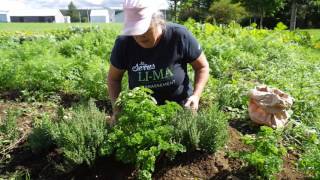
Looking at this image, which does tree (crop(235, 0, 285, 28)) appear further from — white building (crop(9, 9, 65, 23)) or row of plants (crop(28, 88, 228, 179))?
Answer: white building (crop(9, 9, 65, 23))

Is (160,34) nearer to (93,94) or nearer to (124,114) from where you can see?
(124,114)

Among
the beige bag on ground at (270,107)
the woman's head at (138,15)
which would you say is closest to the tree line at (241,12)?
the beige bag on ground at (270,107)

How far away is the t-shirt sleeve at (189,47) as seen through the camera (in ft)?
11.6

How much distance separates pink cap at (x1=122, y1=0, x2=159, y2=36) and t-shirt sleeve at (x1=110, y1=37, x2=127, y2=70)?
23.4 inches

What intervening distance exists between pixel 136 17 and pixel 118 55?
71 cm

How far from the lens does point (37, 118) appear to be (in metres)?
4.48

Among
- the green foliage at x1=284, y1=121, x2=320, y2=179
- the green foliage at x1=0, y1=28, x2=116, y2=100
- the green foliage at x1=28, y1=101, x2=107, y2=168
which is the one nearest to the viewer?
the green foliage at x1=28, y1=101, x2=107, y2=168

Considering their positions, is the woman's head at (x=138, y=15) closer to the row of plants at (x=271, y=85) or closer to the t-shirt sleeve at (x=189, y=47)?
the t-shirt sleeve at (x=189, y=47)

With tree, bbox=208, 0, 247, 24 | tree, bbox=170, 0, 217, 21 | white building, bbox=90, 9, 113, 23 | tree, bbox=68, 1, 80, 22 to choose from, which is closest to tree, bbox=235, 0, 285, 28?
tree, bbox=208, 0, 247, 24

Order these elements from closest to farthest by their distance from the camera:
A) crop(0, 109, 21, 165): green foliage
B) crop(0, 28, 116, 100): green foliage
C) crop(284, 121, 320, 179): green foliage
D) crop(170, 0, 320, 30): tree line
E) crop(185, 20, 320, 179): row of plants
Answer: crop(185, 20, 320, 179): row of plants
crop(284, 121, 320, 179): green foliage
crop(0, 109, 21, 165): green foliage
crop(0, 28, 116, 100): green foliage
crop(170, 0, 320, 30): tree line

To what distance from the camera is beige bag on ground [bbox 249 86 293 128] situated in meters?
3.90

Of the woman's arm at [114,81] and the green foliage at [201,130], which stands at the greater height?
the woman's arm at [114,81]

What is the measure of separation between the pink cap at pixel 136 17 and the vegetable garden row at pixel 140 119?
40cm

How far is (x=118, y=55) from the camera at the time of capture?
355 centimetres
